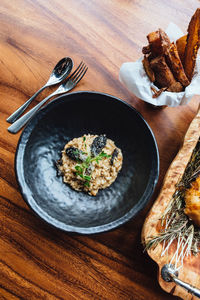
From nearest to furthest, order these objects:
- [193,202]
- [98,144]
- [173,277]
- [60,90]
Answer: [173,277] < [193,202] < [98,144] < [60,90]

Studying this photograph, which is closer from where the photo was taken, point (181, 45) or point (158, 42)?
point (158, 42)

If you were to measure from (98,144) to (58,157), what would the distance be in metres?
0.23

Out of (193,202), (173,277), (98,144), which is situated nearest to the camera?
(173,277)

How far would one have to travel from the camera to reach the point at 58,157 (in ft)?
4.91

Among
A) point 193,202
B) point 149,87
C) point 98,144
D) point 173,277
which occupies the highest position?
point 149,87

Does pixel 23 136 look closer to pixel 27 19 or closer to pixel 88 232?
pixel 88 232

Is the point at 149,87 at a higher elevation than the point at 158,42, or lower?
lower

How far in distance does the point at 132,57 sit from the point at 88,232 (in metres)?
1.00

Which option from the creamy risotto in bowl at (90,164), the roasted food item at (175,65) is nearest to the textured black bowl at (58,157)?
the creamy risotto in bowl at (90,164)

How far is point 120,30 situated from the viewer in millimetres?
1677

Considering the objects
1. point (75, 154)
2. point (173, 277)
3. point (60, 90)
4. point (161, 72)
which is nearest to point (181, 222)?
point (173, 277)

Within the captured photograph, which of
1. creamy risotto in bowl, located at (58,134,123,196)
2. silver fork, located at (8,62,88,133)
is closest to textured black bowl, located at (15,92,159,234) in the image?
creamy risotto in bowl, located at (58,134,123,196)

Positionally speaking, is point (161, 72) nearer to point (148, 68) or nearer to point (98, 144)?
point (148, 68)

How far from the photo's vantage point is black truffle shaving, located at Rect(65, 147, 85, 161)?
139cm
